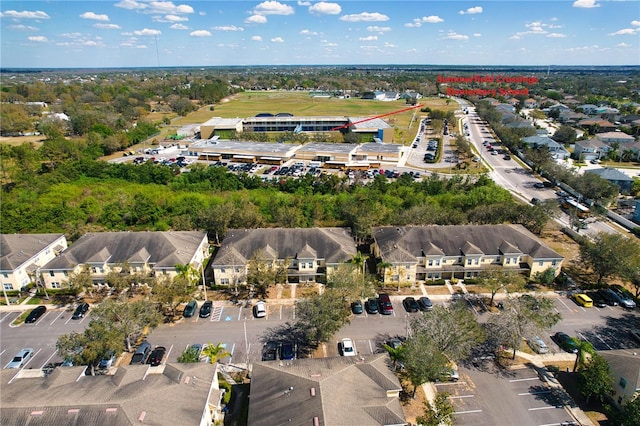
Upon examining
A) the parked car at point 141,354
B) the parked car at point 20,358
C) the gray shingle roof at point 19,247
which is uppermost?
the gray shingle roof at point 19,247

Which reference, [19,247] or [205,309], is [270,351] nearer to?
[205,309]

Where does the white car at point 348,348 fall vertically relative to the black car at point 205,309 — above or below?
below

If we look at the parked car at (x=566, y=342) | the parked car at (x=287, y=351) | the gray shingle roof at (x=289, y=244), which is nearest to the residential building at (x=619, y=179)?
the parked car at (x=566, y=342)

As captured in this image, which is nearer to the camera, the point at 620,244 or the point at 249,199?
the point at 620,244

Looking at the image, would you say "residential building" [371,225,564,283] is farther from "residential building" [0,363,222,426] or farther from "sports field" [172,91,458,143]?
"sports field" [172,91,458,143]

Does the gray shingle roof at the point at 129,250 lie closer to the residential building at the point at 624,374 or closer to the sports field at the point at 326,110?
the residential building at the point at 624,374

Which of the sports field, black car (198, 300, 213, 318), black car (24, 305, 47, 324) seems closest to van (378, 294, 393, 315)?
black car (198, 300, 213, 318)

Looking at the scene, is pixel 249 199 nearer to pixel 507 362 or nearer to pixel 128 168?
pixel 128 168

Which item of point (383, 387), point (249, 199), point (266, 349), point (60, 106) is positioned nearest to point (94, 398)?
point (266, 349)
